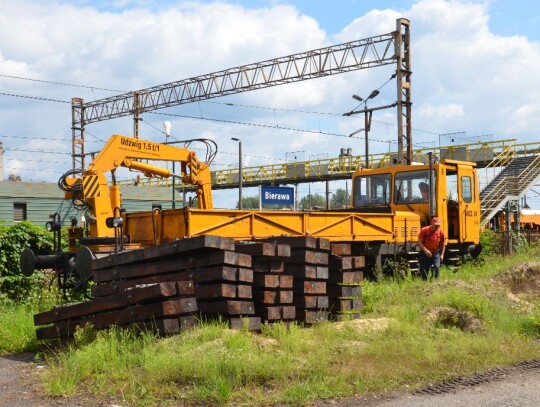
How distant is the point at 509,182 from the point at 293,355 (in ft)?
90.8

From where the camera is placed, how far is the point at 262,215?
13047mm

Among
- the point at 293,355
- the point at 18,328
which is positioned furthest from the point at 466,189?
the point at 18,328

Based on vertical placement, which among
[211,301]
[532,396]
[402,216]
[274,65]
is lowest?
[532,396]

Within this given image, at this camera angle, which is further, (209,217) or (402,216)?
(402,216)

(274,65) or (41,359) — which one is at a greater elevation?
(274,65)

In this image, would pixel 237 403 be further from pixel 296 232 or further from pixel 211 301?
pixel 296 232

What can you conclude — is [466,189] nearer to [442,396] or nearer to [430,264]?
[430,264]

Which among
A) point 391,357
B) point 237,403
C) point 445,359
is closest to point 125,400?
point 237,403

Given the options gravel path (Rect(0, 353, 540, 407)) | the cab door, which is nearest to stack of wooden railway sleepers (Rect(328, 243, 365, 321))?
gravel path (Rect(0, 353, 540, 407))

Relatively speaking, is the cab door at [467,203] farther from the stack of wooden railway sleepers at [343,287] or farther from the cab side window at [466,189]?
the stack of wooden railway sleepers at [343,287]

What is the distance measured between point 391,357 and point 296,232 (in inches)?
231

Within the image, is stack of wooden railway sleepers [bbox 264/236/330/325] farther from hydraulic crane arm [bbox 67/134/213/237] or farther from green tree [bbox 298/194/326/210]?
green tree [bbox 298/194/326/210]

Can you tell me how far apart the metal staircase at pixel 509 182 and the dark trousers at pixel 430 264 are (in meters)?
15.9

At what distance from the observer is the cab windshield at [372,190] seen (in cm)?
1677
